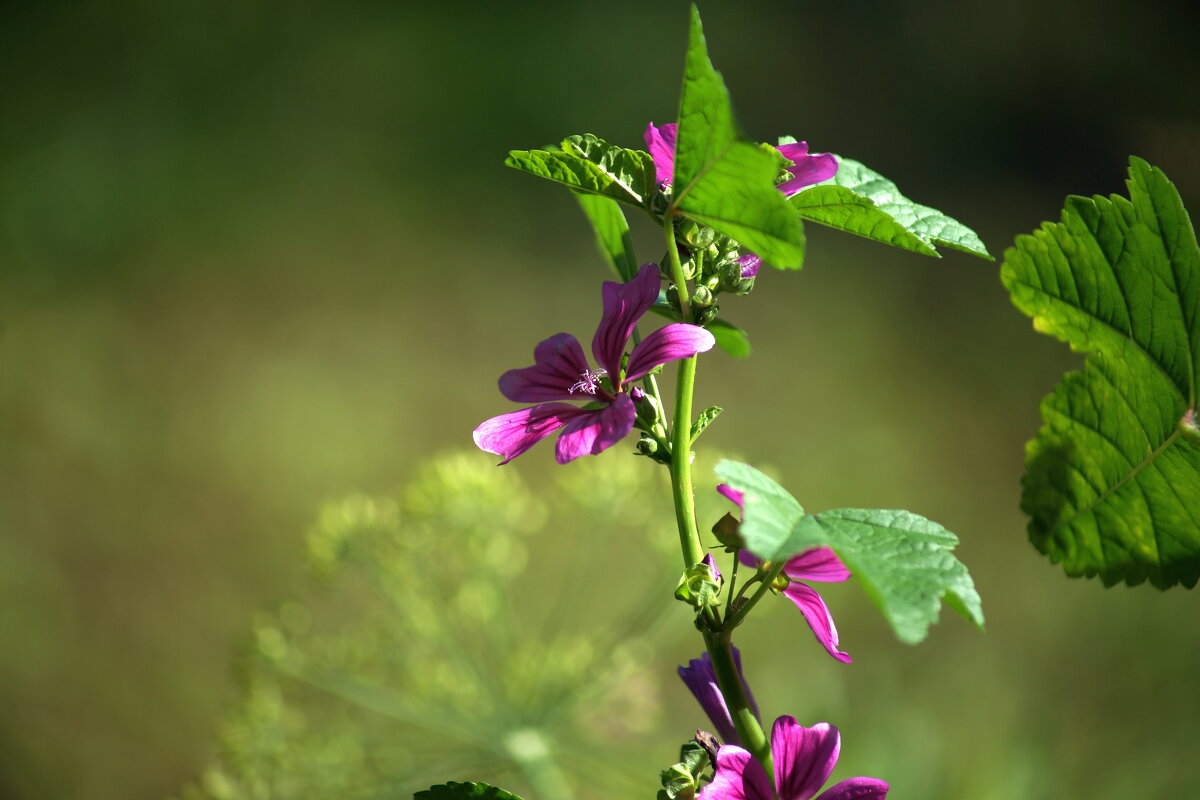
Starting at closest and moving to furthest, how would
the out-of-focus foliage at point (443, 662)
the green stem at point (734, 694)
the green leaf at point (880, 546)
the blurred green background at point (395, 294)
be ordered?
the green leaf at point (880, 546)
the green stem at point (734, 694)
the out-of-focus foliage at point (443, 662)
the blurred green background at point (395, 294)

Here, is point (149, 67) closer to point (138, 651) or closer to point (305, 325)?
point (305, 325)

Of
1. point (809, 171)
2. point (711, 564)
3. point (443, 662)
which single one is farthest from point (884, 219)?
point (443, 662)

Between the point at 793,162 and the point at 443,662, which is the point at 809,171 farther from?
the point at 443,662

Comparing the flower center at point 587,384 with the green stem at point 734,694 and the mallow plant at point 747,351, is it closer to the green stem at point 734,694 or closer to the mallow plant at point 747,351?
the mallow plant at point 747,351

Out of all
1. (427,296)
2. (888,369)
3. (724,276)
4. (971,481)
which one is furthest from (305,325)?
(724,276)

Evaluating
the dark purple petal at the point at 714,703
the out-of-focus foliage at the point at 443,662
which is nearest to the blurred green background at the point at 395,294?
the out-of-focus foliage at the point at 443,662

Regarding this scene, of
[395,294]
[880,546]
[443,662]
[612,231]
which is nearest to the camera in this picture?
[880,546]

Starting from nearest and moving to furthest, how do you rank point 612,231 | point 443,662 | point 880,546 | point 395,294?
point 880,546, point 612,231, point 443,662, point 395,294
